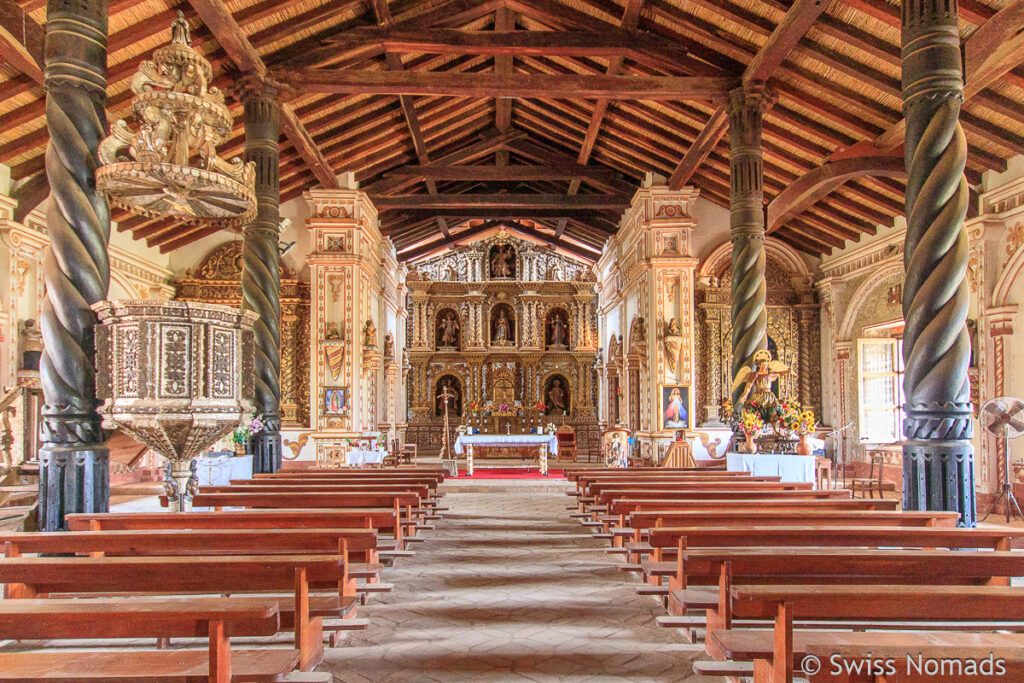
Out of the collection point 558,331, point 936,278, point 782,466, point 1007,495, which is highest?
point 558,331

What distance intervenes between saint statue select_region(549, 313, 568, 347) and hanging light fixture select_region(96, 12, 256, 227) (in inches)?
752

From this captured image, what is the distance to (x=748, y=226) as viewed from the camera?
10953 mm

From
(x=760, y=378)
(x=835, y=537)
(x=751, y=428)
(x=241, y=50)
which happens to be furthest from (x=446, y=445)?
(x=835, y=537)

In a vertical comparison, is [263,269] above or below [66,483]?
above

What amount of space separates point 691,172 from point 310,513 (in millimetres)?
11668

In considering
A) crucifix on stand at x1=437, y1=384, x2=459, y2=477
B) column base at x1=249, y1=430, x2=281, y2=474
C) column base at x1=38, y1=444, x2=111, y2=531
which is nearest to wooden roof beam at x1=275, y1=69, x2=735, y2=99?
column base at x1=249, y1=430, x2=281, y2=474

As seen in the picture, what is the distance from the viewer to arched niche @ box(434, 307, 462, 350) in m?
26.1

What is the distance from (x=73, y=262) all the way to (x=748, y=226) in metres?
8.49

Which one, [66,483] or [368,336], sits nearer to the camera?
[66,483]

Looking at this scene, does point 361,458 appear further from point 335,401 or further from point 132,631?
point 132,631

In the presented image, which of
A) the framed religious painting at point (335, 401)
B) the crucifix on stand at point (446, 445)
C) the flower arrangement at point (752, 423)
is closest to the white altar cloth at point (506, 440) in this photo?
the crucifix on stand at point (446, 445)

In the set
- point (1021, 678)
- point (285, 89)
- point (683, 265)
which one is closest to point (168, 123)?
point (285, 89)

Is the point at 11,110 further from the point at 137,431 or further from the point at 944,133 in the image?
the point at 944,133

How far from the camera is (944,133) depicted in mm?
5969
